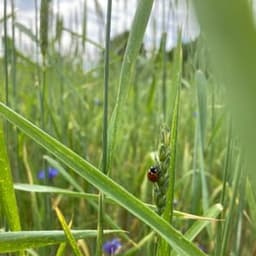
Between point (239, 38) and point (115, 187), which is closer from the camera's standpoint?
point (239, 38)

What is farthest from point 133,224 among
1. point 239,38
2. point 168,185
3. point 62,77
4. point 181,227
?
point 239,38

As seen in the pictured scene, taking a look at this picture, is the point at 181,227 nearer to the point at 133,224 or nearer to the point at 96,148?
the point at 133,224

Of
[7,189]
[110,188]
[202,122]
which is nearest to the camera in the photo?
[110,188]

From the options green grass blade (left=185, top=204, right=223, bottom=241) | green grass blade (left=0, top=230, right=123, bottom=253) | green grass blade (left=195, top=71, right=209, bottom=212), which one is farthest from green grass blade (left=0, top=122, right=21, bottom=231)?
green grass blade (left=195, top=71, right=209, bottom=212)

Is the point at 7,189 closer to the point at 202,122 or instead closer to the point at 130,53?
the point at 130,53

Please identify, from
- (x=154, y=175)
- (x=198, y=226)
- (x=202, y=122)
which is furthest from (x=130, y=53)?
(x=202, y=122)

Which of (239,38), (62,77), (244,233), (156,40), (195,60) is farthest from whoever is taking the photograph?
(156,40)

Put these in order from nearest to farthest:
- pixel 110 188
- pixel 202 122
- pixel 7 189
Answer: pixel 110 188
pixel 7 189
pixel 202 122
